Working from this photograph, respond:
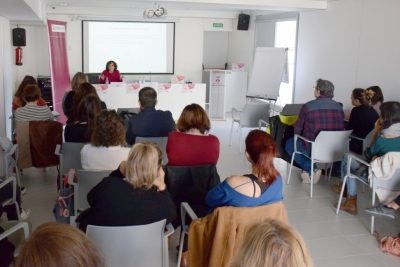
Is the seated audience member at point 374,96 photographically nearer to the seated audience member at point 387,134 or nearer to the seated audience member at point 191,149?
the seated audience member at point 387,134

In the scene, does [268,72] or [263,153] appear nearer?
[263,153]

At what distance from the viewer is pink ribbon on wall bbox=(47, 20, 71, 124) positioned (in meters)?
8.34

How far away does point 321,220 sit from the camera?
4383 mm

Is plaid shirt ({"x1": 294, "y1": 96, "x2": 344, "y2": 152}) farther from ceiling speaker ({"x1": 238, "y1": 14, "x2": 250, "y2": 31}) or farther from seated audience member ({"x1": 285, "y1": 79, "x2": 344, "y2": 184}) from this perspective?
ceiling speaker ({"x1": 238, "y1": 14, "x2": 250, "y2": 31})

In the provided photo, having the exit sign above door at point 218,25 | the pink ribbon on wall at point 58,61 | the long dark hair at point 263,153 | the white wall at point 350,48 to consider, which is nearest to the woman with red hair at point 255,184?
the long dark hair at point 263,153

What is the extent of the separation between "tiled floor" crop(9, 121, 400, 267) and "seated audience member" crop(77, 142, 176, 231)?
1071 mm

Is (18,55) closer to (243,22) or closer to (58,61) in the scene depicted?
(58,61)

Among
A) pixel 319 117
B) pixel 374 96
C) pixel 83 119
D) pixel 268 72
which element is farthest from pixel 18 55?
pixel 374 96

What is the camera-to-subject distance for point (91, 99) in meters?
4.33

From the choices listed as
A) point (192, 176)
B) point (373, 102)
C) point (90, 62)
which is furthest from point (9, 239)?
point (90, 62)

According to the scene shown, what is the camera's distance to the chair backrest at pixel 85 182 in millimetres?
3170

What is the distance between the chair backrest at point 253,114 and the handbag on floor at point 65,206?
427 centimetres

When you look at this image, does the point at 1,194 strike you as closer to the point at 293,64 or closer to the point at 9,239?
the point at 9,239

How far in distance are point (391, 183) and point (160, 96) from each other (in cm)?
649
